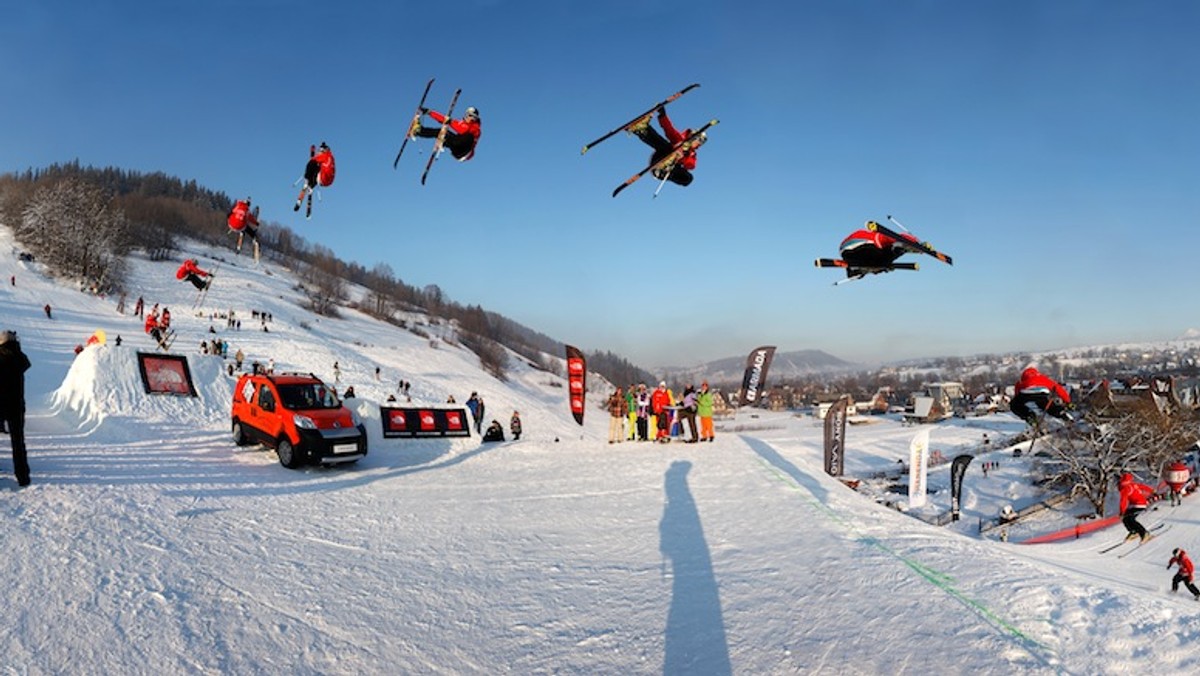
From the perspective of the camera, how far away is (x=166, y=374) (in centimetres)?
1875

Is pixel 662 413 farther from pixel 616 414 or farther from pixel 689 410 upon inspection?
pixel 616 414

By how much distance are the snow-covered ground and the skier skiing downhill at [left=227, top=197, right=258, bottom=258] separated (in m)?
5.14

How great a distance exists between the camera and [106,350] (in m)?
17.3

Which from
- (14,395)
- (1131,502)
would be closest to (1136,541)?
(1131,502)

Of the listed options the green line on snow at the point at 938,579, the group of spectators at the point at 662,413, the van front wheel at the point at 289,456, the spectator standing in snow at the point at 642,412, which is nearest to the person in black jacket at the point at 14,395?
the van front wheel at the point at 289,456

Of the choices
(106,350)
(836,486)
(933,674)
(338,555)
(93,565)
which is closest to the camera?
(933,674)

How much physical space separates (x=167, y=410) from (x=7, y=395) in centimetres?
→ 1047

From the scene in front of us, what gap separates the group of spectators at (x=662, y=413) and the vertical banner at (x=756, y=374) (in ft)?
29.5

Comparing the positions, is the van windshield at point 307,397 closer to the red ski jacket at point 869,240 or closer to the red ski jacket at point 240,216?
the red ski jacket at point 240,216

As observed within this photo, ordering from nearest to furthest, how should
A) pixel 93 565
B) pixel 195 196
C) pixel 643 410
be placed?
1. pixel 93 565
2. pixel 643 410
3. pixel 195 196

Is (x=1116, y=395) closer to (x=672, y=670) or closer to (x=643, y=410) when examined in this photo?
(x=643, y=410)

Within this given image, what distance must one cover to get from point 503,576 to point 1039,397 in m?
8.52

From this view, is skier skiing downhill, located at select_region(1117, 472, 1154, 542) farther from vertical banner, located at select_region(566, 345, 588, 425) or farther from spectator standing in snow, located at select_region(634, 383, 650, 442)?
vertical banner, located at select_region(566, 345, 588, 425)

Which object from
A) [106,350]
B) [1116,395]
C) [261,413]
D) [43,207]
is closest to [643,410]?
[261,413]
